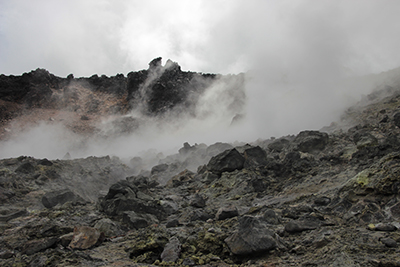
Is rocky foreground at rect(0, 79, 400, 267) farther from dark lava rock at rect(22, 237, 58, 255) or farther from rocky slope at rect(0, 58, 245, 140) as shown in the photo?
rocky slope at rect(0, 58, 245, 140)

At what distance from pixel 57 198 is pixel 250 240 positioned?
6.91 m

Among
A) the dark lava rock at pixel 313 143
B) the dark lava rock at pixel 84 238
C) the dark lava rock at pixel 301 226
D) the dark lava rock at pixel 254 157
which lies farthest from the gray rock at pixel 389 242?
the dark lava rock at pixel 313 143

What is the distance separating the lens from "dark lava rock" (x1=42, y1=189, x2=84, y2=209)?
739 cm

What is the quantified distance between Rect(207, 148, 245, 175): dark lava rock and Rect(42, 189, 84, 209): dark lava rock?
4.64 m

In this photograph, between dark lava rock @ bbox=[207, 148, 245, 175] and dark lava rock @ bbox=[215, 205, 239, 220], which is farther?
dark lava rock @ bbox=[207, 148, 245, 175]

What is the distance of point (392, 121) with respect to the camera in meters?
8.73

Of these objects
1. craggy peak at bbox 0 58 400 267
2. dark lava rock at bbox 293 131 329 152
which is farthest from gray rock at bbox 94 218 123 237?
dark lava rock at bbox 293 131 329 152

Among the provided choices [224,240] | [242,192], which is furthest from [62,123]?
[224,240]

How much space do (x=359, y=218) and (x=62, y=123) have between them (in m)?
30.6

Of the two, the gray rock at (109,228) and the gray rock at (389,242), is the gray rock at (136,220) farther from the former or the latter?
the gray rock at (389,242)

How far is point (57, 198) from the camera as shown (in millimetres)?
7516

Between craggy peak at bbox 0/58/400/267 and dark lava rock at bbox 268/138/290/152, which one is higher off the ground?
dark lava rock at bbox 268/138/290/152

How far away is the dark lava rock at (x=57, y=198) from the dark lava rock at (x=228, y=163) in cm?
464

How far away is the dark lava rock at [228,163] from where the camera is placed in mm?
8453
